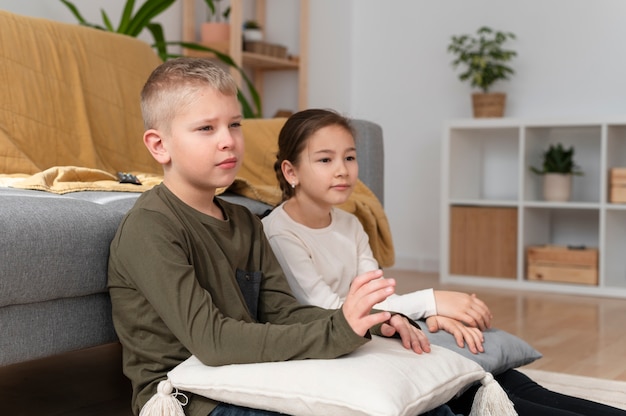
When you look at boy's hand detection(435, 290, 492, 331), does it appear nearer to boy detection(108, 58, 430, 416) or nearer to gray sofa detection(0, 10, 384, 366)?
boy detection(108, 58, 430, 416)

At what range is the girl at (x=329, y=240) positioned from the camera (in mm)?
1586

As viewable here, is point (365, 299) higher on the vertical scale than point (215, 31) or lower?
lower

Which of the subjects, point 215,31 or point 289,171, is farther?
point 215,31

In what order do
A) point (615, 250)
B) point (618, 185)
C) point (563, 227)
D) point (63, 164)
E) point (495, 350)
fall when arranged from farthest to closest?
point (563, 227) → point (615, 250) → point (618, 185) → point (63, 164) → point (495, 350)

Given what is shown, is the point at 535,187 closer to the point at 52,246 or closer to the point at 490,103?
the point at 490,103

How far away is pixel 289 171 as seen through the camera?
1.74 meters

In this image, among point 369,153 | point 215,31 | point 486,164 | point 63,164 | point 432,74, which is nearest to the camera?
point 63,164

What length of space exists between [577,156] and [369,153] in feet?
5.78

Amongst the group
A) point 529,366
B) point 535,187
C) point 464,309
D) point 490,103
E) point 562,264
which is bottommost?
point 529,366

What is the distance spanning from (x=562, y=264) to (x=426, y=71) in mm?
1234

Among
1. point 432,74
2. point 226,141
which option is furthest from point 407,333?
point 432,74

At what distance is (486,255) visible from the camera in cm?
389

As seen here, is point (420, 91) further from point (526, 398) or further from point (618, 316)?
point (526, 398)

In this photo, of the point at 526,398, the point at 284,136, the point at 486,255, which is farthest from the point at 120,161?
the point at 486,255
